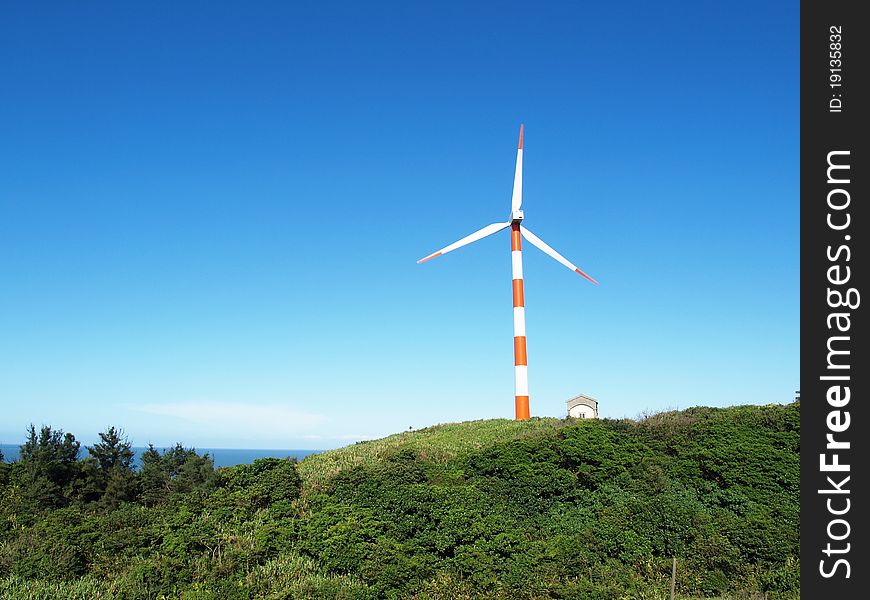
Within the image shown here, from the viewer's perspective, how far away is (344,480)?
89.9 ft

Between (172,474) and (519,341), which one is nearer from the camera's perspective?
(172,474)

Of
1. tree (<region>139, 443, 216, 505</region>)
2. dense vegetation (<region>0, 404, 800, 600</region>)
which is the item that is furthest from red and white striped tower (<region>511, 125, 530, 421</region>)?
tree (<region>139, 443, 216, 505</region>)

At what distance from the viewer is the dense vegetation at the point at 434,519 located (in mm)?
19688

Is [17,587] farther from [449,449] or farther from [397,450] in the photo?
[449,449]

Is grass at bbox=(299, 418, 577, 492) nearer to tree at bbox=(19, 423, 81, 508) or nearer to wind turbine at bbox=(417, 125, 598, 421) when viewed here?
wind turbine at bbox=(417, 125, 598, 421)

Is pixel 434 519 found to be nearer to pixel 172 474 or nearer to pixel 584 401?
pixel 172 474

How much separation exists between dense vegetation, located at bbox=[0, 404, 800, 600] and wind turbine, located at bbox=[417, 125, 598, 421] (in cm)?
1042

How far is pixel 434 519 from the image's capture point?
74.9ft

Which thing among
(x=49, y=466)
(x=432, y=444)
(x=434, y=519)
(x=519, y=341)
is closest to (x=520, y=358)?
(x=519, y=341)

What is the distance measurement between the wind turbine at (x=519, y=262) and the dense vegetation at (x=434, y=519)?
34.2 ft

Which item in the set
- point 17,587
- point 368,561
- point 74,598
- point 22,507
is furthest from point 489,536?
point 22,507

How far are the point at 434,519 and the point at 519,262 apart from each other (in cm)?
2464

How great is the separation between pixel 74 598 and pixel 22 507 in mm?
9502

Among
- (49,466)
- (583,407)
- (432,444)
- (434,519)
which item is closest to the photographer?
(434,519)
